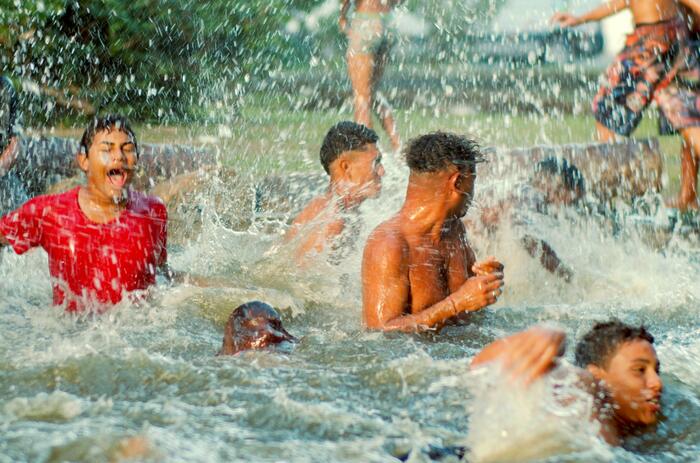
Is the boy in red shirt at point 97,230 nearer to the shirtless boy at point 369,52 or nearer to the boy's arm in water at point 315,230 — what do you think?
the boy's arm in water at point 315,230

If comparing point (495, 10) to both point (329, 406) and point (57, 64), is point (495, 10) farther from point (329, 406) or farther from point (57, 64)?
point (329, 406)

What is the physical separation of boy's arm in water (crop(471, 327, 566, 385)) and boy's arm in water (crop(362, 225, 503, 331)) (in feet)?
4.14

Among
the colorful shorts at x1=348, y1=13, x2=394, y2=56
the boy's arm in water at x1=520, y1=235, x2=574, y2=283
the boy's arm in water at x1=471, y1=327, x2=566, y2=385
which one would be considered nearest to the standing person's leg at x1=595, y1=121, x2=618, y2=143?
the colorful shorts at x1=348, y1=13, x2=394, y2=56

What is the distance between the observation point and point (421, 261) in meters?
5.27

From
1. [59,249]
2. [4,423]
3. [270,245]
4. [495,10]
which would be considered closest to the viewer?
[4,423]

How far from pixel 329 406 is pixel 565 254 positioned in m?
3.33

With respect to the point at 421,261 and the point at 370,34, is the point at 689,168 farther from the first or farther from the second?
the point at 421,261

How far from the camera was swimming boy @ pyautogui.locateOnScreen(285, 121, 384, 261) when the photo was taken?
6734mm

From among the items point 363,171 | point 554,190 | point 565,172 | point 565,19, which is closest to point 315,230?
point 363,171

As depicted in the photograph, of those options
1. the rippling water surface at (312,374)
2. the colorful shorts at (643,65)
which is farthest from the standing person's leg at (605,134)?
the rippling water surface at (312,374)

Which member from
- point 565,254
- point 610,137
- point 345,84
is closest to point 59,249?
point 565,254

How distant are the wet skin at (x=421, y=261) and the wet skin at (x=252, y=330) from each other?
43 centimetres

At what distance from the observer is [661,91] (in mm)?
8984

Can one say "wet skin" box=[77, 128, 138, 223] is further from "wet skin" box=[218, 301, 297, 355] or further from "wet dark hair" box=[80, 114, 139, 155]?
"wet skin" box=[218, 301, 297, 355]
